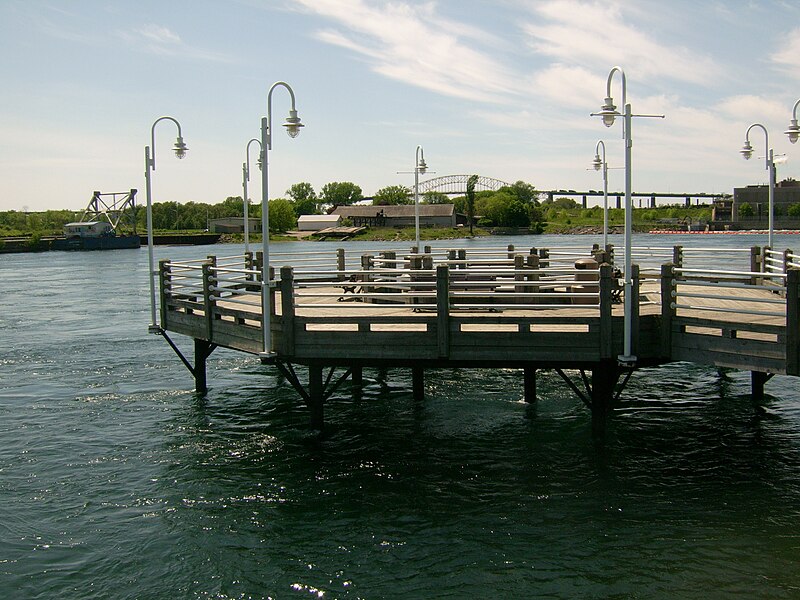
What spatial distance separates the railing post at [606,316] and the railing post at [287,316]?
567cm

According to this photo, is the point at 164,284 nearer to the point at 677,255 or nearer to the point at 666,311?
the point at 666,311

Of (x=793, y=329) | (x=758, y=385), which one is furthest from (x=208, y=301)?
(x=758, y=385)

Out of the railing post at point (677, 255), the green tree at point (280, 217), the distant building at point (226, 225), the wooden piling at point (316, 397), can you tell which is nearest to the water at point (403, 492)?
the wooden piling at point (316, 397)

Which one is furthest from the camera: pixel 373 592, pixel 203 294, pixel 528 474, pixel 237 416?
pixel 237 416

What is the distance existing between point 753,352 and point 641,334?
6.26 ft

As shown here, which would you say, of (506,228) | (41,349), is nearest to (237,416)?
(41,349)

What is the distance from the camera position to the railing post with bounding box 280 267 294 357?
1479 centimetres

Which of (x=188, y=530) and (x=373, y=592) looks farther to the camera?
(x=188, y=530)

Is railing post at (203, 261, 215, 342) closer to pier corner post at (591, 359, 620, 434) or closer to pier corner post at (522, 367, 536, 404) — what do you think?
pier corner post at (522, 367, 536, 404)

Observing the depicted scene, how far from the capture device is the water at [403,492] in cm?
1112

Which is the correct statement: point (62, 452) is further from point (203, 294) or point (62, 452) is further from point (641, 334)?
point (641, 334)

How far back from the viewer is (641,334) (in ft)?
45.3

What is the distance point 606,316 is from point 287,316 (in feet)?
19.1

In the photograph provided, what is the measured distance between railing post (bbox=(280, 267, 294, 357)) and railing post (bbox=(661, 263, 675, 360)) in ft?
22.0
